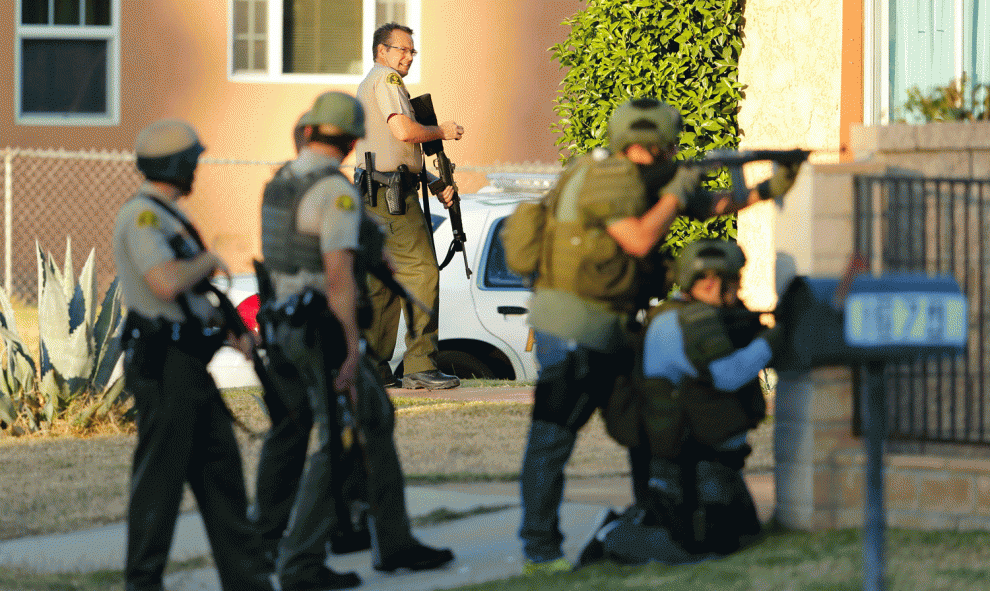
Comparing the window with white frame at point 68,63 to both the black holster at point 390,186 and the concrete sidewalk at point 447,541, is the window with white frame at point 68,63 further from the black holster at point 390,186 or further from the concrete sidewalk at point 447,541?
the concrete sidewalk at point 447,541

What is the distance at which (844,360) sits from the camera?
12.7 feet

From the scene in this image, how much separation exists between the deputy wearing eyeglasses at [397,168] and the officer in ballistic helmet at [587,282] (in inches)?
140

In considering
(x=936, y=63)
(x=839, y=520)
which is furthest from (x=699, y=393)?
(x=936, y=63)

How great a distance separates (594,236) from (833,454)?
1358mm

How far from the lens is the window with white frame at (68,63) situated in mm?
16406

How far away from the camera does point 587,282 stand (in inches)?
199

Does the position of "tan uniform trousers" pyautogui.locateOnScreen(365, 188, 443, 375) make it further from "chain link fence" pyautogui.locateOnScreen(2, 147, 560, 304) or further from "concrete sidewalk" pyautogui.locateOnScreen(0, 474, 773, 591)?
"chain link fence" pyautogui.locateOnScreen(2, 147, 560, 304)

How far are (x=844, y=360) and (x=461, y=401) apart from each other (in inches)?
203

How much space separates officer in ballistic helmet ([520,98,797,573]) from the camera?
198 inches

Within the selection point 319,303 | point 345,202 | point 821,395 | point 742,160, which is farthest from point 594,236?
point 821,395

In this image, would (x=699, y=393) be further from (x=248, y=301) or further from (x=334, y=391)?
(x=248, y=301)

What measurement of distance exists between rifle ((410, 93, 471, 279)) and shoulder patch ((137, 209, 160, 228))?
4162mm

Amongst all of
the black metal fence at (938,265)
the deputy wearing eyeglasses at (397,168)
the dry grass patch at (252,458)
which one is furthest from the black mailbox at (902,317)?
the deputy wearing eyeglasses at (397,168)

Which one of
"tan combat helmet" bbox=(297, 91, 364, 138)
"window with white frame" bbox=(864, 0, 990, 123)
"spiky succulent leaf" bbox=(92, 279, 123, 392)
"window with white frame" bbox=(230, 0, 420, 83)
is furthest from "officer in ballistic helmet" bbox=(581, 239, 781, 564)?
"window with white frame" bbox=(230, 0, 420, 83)
